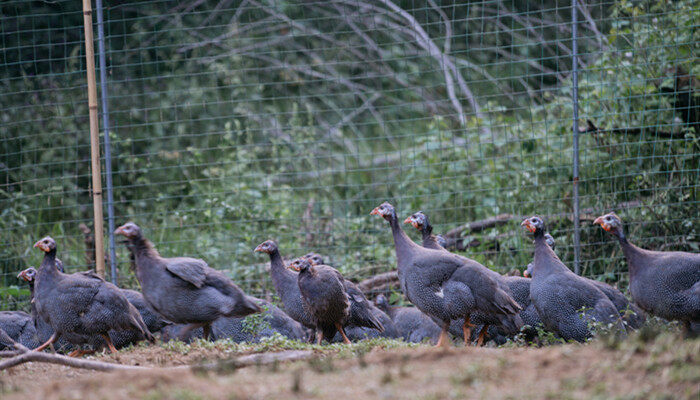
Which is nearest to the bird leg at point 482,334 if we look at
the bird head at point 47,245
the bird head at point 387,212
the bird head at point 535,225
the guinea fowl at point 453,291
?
the guinea fowl at point 453,291

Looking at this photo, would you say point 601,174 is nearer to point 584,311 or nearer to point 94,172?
point 584,311

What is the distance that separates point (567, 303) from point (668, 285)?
0.85 metres

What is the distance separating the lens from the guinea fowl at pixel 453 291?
22.8 feet

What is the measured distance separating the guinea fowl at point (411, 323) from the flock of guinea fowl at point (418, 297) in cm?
64

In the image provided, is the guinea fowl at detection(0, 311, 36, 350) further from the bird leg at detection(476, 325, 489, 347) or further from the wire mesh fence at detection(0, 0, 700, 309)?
the bird leg at detection(476, 325, 489, 347)

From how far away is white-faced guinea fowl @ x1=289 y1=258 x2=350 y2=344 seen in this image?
24.7 feet

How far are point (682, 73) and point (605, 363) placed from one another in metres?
6.99

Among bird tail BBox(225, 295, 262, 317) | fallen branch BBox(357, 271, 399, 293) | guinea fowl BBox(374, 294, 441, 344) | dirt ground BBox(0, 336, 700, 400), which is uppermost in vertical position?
dirt ground BBox(0, 336, 700, 400)

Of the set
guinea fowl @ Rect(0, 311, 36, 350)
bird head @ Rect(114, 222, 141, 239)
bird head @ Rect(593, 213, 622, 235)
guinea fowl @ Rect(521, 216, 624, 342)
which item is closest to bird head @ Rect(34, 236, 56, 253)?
bird head @ Rect(114, 222, 141, 239)

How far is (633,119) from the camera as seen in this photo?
9.73 meters

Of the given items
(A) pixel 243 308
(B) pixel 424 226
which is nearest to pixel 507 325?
(B) pixel 424 226

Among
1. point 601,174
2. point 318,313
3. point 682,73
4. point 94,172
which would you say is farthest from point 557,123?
point 94,172

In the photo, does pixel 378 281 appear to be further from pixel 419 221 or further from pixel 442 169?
pixel 419 221

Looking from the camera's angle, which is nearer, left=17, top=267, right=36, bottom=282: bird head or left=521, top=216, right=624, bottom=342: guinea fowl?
left=521, top=216, right=624, bottom=342: guinea fowl
